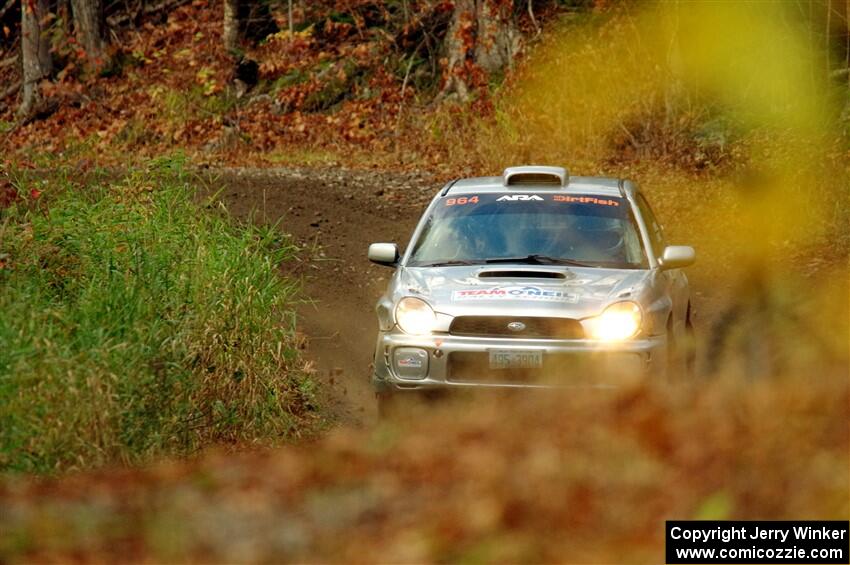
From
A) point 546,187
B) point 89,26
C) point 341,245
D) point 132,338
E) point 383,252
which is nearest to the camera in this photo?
point 132,338

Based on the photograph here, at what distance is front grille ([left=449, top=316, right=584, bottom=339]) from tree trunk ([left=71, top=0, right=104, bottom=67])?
27151 mm

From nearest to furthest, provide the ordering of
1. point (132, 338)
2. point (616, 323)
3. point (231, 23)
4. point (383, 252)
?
point (132, 338), point (616, 323), point (383, 252), point (231, 23)

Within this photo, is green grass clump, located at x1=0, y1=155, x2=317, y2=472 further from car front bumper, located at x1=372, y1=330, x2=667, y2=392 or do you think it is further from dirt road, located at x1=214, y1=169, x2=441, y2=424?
car front bumper, located at x1=372, y1=330, x2=667, y2=392

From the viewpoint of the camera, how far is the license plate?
880 centimetres

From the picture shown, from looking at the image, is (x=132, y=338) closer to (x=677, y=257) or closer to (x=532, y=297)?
(x=532, y=297)

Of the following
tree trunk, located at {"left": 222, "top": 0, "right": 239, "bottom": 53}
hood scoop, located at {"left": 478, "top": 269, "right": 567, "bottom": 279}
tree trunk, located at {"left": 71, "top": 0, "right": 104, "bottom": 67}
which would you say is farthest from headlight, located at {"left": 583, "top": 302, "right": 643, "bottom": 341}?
tree trunk, located at {"left": 71, "top": 0, "right": 104, "bottom": 67}

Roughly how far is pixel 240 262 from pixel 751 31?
16.7m

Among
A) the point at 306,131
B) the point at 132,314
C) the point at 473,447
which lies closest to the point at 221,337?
the point at 132,314

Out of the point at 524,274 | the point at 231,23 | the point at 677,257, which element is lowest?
the point at 524,274

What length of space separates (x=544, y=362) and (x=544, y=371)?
56 millimetres

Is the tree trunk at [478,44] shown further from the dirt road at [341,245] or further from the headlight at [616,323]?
the headlight at [616,323]

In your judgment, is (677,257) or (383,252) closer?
(677,257)

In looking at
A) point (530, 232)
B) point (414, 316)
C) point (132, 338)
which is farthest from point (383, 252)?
point (132, 338)

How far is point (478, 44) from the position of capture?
28.9 m
